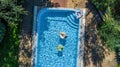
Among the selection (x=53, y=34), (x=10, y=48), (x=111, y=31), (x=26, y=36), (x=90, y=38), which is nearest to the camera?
(x=111, y=31)

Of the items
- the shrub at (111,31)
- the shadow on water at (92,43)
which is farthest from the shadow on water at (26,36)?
the shrub at (111,31)

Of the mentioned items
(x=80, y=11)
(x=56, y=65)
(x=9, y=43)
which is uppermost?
(x=80, y=11)

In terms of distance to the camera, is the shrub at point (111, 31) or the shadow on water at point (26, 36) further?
the shadow on water at point (26, 36)

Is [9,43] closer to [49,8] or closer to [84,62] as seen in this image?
[49,8]

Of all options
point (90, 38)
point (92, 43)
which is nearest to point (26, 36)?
point (90, 38)

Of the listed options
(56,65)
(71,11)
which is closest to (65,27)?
(71,11)

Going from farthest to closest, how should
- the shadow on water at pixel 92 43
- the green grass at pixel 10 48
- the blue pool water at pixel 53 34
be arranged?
the shadow on water at pixel 92 43
the blue pool water at pixel 53 34
the green grass at pixel 10 48

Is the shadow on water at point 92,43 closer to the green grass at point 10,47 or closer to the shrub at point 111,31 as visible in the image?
the shrub at point 111,31

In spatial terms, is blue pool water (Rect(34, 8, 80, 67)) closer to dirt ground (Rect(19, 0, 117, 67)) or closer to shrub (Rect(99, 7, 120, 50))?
dirt ground (Rect(19, 0, 117, 67))

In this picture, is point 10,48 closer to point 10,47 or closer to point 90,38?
point 10,47
